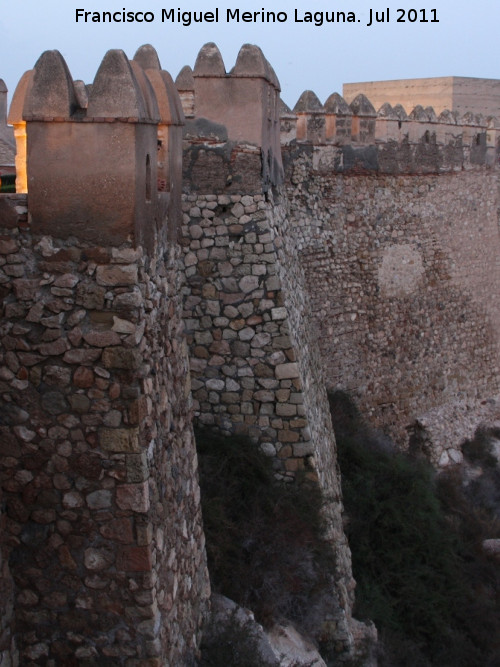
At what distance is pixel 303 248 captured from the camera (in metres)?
11.4

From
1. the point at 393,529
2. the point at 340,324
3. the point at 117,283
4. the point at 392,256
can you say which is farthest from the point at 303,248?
the point at 117,283

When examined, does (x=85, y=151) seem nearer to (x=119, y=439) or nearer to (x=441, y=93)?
(x=119, y=439)

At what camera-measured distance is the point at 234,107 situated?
768 centimetres

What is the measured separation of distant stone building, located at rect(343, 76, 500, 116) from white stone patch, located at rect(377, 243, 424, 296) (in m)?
8.11

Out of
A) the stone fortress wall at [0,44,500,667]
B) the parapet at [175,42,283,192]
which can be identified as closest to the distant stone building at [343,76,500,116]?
the stone fortress wall at [0,44,500,667]

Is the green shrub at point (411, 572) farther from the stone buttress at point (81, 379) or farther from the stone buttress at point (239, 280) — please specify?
the stone buttress at point (81, 379)

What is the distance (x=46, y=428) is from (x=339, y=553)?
4.12m

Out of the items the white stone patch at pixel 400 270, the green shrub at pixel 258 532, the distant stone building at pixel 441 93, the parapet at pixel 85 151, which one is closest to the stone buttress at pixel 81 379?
the parapet at pixel 85 151

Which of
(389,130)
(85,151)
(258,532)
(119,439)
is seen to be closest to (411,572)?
(258,532)

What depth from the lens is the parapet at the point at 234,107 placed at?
24.9 feet

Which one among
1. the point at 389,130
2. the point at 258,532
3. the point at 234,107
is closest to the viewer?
the point at 258,532

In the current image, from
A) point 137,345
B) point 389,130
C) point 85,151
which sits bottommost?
point 137,345

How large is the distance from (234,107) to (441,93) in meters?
14.8

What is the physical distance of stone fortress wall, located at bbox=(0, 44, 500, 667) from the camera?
452 centimetres
